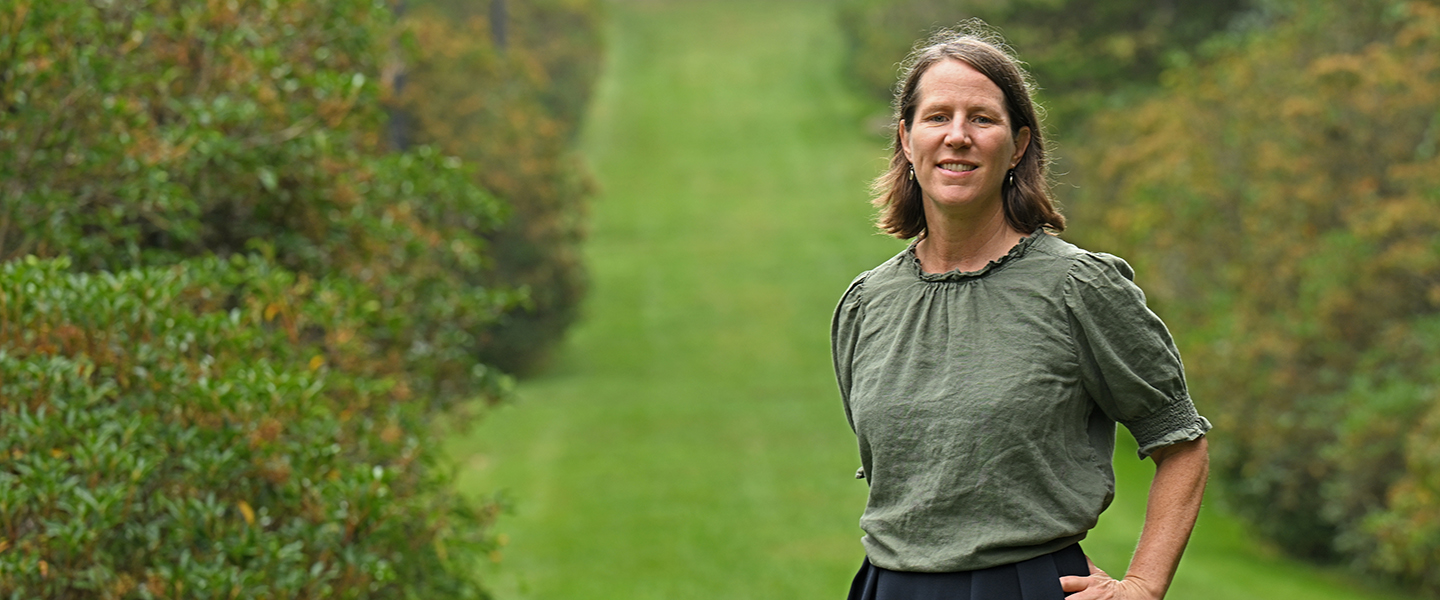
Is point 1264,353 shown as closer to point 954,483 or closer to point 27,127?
point 27,127

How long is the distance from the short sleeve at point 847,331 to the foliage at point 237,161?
417cm

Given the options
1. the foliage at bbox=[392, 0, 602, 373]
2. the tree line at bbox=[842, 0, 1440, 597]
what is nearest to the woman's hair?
the tree line at bbox=[842, 0, 1440, 597]

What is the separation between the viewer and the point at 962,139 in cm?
243

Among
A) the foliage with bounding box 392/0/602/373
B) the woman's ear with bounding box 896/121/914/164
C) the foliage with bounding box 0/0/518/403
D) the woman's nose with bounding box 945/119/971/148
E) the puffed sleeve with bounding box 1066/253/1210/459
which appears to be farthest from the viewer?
the foliage with bounding box 392/0/602/373

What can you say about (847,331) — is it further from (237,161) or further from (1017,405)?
(237,161)

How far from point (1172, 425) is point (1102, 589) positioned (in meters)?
0.30

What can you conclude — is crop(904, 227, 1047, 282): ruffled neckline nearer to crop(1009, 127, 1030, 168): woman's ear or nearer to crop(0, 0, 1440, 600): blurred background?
crop(1009, 127, 1030, 168): woman's ear

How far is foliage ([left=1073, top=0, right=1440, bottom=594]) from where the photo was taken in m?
13.2

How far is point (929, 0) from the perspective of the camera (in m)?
45.2

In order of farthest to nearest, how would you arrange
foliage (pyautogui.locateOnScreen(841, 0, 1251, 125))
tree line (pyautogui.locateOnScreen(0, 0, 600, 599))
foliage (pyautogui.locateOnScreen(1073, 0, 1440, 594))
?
foliage (pyautogui.locateOnScreen(841, 0, 1251, 125)) → foliage (pyautogui.locateOnScreen(1073, 0, 1440, 594)) → tree line (pyautogui.locateOnScreen(0, 0, 600, 599))

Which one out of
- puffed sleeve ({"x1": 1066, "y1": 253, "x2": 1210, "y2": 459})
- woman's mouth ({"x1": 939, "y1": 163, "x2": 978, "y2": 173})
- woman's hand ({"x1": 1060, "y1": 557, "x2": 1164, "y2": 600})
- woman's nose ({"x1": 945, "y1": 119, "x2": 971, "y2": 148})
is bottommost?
woman's hand ({"x1": 1060, "y1": 557, "x2": 1164, "y2": 600})

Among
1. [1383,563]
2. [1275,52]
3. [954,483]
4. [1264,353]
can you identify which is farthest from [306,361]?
[1275,52]

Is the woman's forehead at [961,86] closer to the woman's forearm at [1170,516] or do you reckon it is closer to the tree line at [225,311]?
the woman's forearm at [1170,516]

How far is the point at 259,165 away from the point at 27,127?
1.04 m
